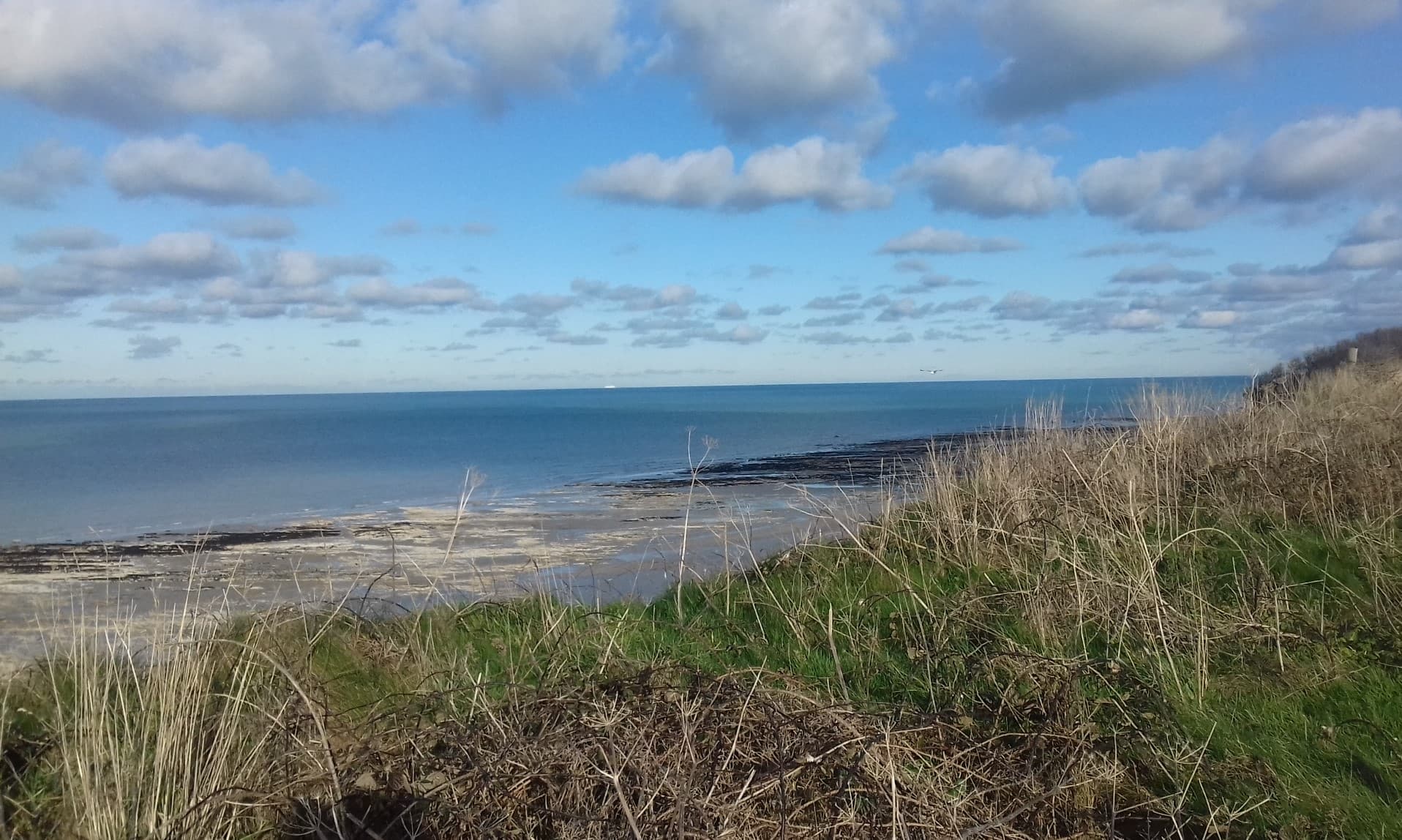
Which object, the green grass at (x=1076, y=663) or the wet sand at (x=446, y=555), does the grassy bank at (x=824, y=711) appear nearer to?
the green grass at (x=1076, y=663)

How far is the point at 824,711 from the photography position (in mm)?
3559

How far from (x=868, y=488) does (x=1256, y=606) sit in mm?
19175

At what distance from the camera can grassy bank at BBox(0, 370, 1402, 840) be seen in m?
3.21

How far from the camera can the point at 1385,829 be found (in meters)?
3.56

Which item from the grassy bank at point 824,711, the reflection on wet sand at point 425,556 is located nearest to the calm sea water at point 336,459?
the reflection on wet sand at point 425,556

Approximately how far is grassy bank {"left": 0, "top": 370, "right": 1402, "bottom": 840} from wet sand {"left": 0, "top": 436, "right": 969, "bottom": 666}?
4.13ft

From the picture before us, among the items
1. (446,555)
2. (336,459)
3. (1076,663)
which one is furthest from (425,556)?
(336,459)

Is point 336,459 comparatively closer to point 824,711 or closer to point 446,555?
point 446,555

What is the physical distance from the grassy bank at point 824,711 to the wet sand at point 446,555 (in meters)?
1.26

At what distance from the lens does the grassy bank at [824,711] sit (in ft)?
10.5

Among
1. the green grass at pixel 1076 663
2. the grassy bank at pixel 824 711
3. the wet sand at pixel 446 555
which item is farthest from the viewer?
the wet sand at pixel 446 555

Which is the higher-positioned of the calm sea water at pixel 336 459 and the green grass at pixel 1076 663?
the green grass at pixel 1076 663

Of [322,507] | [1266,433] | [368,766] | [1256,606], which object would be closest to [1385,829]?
[1256,606]

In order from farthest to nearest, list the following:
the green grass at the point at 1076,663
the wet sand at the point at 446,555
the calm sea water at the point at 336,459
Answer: the calm sea water at the point at 336,459 → the wet sand at the point at 446,555 → the green grass at the point at 1076,663
